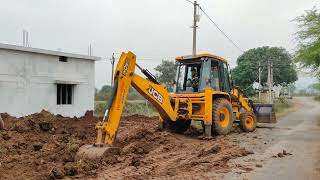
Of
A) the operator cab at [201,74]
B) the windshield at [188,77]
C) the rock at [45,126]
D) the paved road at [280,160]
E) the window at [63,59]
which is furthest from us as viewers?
the window at [63,59]

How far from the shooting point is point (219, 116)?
13031mm

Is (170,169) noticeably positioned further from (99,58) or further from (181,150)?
(99,58)

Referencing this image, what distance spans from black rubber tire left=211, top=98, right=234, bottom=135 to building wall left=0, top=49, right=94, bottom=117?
31.1 feet

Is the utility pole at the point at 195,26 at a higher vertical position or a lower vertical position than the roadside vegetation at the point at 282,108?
higher

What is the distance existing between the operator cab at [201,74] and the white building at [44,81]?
26.1 feet

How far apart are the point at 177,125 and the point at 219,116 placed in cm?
183

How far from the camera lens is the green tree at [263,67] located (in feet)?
177

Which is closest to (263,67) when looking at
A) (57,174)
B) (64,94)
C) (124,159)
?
(64,94)

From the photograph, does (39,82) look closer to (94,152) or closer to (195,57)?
(195,57)

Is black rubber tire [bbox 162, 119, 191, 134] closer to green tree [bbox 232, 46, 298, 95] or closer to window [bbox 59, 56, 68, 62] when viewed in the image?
window [bbox 59, 56, 68, 62]

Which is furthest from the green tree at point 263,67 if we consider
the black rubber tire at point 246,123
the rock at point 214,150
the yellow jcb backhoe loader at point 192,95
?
the rock at point 214,150

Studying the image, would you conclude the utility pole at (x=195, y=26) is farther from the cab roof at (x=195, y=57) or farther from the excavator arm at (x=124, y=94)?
the excavator arm at (x=124, y=94)

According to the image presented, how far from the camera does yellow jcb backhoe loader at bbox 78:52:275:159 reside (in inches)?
382

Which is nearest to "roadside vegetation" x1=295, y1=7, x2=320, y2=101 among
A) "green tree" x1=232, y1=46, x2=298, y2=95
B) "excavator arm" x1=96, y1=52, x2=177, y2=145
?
"excavator arm" x1=96, y1=52, x2=177, y2=145
